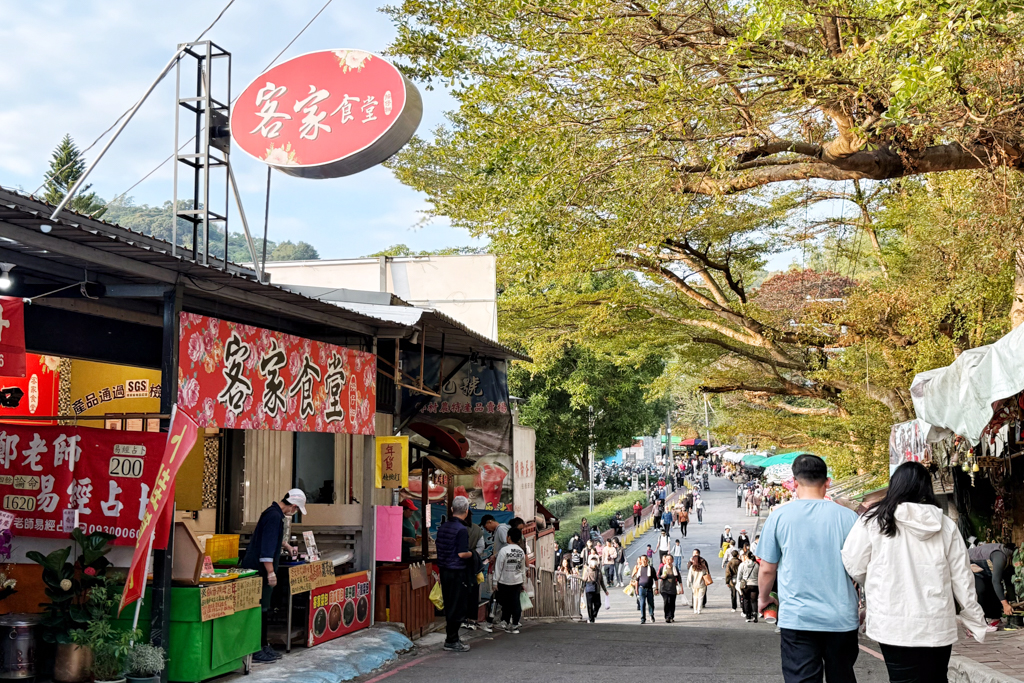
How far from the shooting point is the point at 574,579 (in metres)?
20.2

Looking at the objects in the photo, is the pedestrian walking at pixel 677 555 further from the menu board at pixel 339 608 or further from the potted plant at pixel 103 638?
the potted plant at pixel 103 638

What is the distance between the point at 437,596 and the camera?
11.0m

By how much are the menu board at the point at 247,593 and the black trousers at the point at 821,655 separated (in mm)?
4715

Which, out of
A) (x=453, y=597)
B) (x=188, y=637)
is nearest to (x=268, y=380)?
(x=188, y=637)

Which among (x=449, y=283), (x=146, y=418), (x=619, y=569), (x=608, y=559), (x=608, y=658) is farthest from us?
(x=619, y=569)

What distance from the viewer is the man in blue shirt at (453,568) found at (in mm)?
9898

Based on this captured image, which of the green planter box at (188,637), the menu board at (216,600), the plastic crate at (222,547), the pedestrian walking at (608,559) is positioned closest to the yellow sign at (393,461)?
the plastic crate at (222,547)

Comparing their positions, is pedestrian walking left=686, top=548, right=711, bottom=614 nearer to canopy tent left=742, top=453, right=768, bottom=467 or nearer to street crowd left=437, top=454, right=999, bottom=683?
canopy tent left=742, top=453, right=768, bottom=467

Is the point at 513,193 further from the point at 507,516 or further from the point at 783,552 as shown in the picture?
the point at 783,552

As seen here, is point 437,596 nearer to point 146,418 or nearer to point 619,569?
point 146,418

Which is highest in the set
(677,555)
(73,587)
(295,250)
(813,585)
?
(295,250)

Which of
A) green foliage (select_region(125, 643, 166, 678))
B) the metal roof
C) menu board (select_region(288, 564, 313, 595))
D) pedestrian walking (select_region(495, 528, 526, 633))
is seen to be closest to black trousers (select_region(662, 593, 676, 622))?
pedestrian walking (select_region(495, 528, 526, 633))

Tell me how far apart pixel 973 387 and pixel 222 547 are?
25.9ft

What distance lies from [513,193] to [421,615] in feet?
18.4
